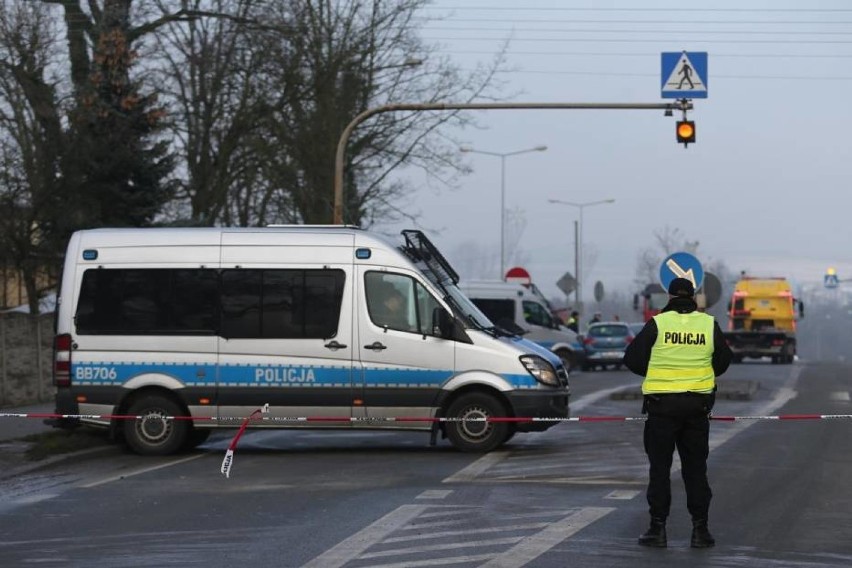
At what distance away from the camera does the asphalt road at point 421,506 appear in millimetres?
9141

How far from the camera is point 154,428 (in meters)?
16.1

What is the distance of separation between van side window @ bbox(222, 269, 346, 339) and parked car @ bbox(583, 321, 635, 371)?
27.8 meters

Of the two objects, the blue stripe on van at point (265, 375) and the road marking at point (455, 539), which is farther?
the blue stripe on van at point (265, 375)

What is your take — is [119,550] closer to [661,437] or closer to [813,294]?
[661,437]

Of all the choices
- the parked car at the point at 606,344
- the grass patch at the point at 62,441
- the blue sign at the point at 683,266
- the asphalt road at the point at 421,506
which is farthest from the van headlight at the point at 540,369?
the parked car at the point at 606,344

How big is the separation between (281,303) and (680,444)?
7.30m

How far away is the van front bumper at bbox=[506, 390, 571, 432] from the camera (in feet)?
51.5

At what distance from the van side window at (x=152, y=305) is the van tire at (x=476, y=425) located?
3038 millimetres

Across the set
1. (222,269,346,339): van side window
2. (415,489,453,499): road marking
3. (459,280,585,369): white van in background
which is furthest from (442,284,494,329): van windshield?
(459,280,585,369): white van in background

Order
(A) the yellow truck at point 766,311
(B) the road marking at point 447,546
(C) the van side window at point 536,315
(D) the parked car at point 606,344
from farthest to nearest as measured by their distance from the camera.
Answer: (A) the yellow truck at point 766,311 → (D) the parked car at point 606,344 → (C) the van side window at point 536,315 → (B) the road marking at point 447,546

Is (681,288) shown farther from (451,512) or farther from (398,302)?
(398,302)

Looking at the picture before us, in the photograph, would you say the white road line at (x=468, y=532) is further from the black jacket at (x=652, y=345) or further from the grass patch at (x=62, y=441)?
the grass patch at (x=62, y=441)

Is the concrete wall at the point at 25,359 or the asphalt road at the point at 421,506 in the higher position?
the concrete wall at the point at 25,359

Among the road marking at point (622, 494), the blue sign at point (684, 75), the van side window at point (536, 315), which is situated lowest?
the road marking at point (622, 494)
